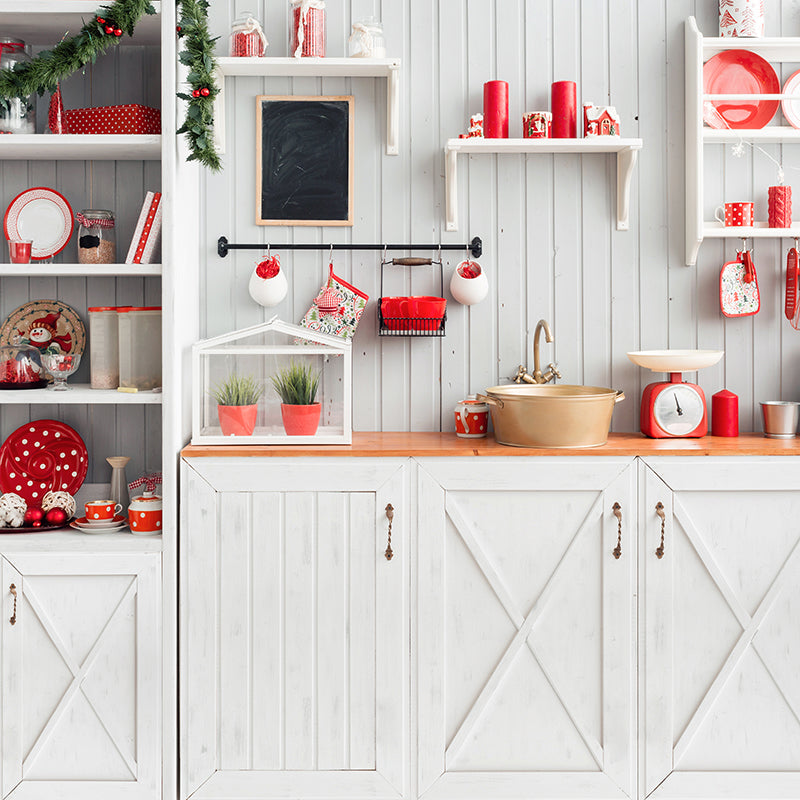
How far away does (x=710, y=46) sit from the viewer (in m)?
2.43

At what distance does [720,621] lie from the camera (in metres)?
2.15

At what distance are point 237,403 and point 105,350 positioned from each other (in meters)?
0.43

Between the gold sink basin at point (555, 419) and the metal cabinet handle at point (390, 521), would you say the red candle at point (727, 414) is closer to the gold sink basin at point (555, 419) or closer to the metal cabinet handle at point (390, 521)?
the gold sink basin at point (555, 419)

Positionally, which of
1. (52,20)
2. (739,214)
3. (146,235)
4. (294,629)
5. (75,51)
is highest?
(52,20)

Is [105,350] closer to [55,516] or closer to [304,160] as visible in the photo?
[55,516]

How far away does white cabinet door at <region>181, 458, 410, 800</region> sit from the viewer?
84.3 inches

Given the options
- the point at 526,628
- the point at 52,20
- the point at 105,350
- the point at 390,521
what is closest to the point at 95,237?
the point at 105,350

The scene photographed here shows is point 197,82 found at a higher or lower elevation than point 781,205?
higher

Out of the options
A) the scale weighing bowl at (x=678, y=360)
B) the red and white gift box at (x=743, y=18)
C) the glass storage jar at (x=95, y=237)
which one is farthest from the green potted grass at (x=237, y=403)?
the red and white gift box at (x=743, y=18)

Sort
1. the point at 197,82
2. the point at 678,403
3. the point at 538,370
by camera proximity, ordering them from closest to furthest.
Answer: the point at 197,82
the point at 678,403
the point at 538,370

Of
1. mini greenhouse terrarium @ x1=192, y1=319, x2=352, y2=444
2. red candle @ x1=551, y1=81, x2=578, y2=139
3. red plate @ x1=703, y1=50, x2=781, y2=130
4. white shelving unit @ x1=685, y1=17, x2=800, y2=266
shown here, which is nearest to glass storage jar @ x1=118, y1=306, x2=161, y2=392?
mini greenhouse terrarium @ x1=192, y1=319, x2=352, y2=444

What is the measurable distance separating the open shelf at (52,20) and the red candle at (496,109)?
967mm

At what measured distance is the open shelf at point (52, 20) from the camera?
2.15m

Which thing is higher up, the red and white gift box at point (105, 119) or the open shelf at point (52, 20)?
the open shelf at point (52, 20)
